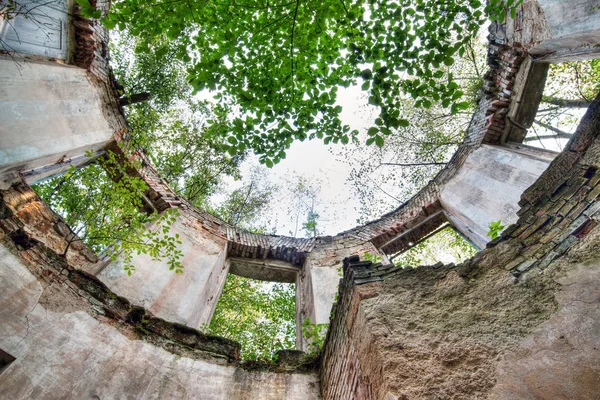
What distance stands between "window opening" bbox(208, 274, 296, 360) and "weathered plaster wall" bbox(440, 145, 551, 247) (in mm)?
5902

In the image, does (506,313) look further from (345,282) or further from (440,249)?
(440,249)

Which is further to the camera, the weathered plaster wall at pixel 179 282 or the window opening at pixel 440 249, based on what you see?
the window opening at pixel 440 249

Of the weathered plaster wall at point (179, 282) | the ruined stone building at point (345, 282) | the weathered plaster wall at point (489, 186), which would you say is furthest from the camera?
the weathered plaster wall at point (489, 186)

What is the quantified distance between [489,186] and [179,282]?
6722 millimetres

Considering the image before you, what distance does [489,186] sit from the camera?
6676mm

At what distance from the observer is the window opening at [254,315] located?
31.8 ft

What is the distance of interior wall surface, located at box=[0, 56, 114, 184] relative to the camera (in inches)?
185

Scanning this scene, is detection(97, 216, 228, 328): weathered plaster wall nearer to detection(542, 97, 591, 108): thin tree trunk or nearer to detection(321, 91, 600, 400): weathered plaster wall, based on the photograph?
detection(321, 91, 600, 400): weathered plaster wall

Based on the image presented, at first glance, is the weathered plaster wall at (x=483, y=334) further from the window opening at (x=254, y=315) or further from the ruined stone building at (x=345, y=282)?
the window opening at (x=254, y=315)

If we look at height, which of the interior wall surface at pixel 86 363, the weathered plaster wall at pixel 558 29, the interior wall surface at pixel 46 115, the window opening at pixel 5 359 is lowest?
the window opening at pixel 5 359

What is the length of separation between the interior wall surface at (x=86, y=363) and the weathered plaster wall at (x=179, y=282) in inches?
95.0

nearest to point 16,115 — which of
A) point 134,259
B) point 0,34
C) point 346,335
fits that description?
point 0,34

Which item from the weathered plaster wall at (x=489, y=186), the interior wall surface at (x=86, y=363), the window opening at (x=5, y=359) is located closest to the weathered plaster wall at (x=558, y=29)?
the weathered plaster wall at (x=489, y=186)

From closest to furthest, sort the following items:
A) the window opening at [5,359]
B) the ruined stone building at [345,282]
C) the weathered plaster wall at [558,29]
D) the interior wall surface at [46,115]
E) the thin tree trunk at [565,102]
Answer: the ruined stone building at [345,282]
the window opening at [5,359]
the interior wall surface at [46,115]
the weathered plaster wall at [558,29]
the thin tree trunk at [565,102]
